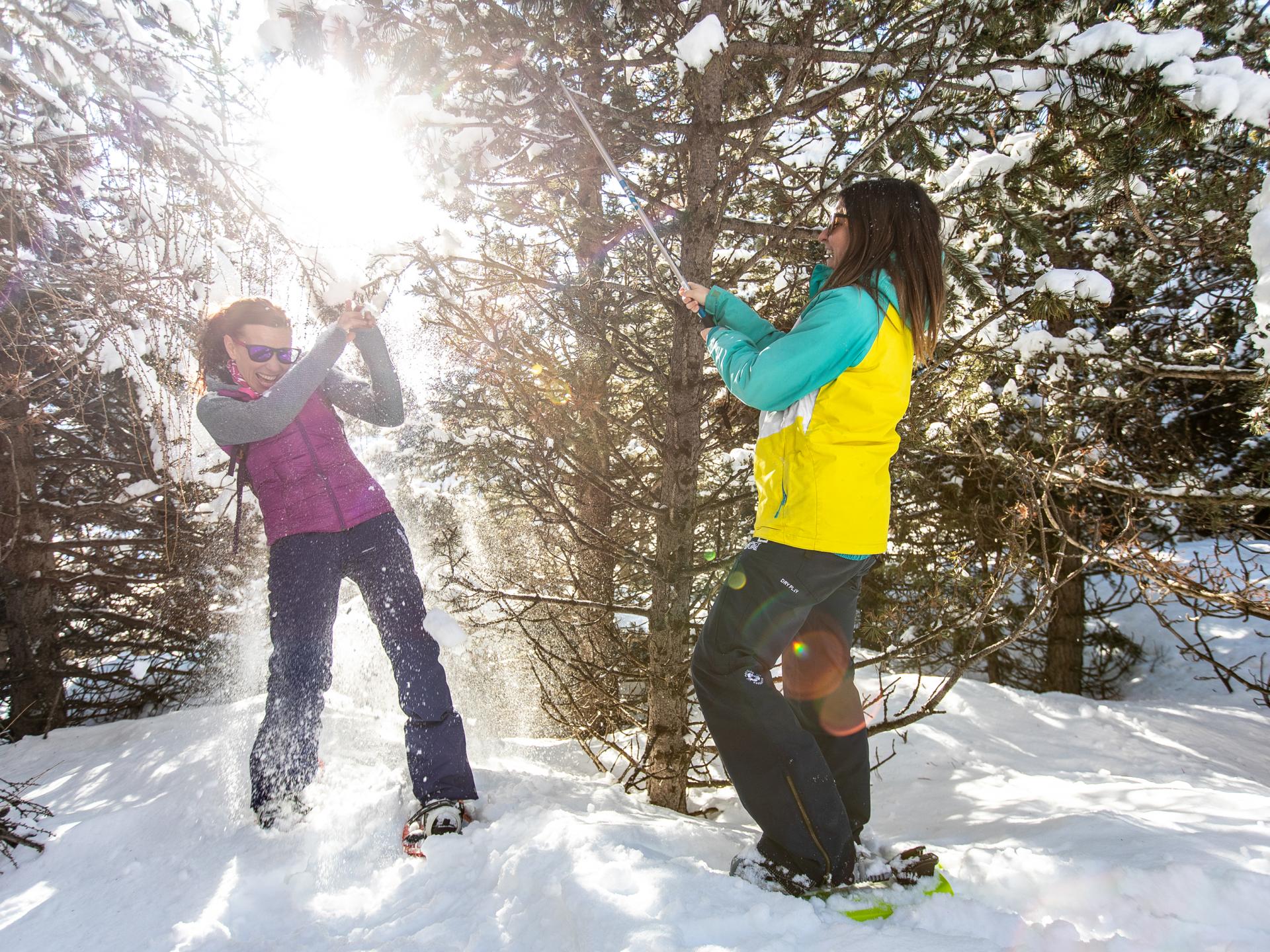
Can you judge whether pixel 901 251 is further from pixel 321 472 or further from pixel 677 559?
pixel 321 472

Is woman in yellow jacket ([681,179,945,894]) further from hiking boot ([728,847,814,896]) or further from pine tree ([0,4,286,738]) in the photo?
pine tree ([0,4,286,738])

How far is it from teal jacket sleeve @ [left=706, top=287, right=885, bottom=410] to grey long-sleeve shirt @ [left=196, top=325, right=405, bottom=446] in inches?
69.4

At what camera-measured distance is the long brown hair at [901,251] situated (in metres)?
2.07

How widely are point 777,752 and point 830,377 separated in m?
1.16

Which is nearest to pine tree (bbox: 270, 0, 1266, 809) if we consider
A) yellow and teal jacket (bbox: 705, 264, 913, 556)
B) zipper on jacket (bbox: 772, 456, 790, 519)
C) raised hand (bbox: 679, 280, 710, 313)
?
raised hand (bbox: 679, 280, 710, 313)

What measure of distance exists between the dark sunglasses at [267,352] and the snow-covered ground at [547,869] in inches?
74.8

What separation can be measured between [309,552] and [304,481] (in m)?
0.30

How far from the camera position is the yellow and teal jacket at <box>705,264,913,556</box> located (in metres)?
1.96

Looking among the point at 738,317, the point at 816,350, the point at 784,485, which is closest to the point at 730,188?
the point at 738,317

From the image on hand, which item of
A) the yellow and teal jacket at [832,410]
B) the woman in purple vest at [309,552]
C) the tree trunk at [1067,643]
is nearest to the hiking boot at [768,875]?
the yellow and teal jacket at [832,410]

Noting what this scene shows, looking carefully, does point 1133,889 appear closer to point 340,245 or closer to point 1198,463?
point 340,245

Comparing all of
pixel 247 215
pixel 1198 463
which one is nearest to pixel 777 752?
pixel 247 215

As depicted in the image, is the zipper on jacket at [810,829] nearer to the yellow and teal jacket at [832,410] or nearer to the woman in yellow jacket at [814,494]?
the woman in yellow jacket at [814,494]

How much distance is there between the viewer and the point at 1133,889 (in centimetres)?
186
